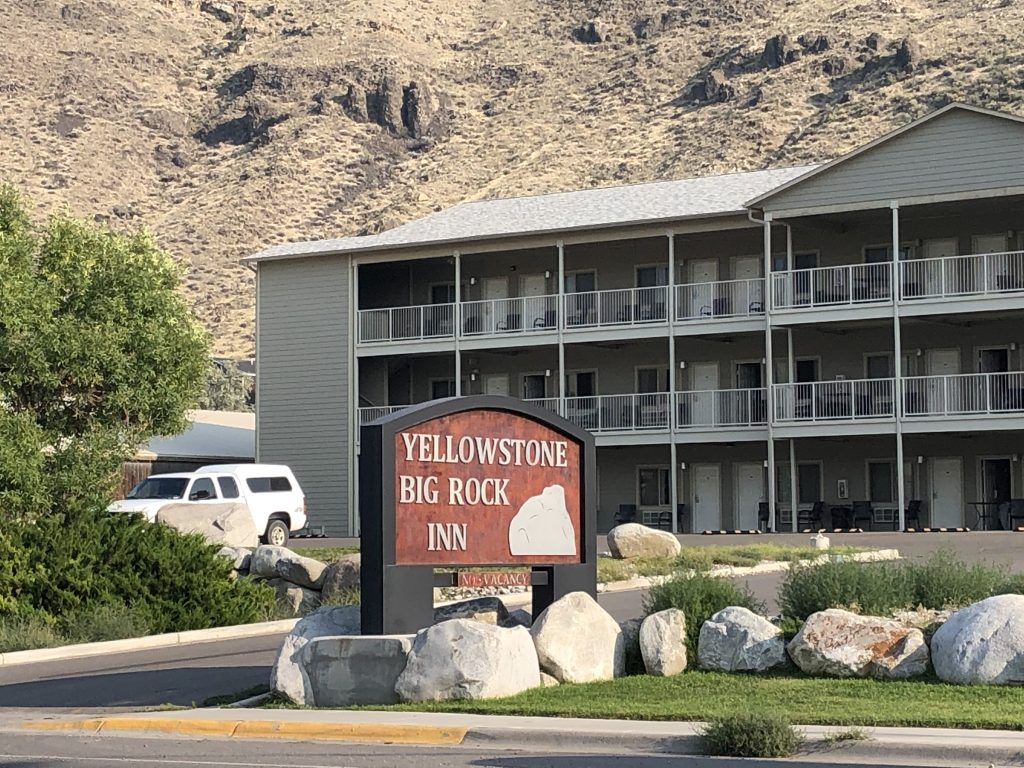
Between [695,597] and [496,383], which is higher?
[496,383]

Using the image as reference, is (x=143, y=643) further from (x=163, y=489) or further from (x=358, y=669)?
(x=163, y=489)

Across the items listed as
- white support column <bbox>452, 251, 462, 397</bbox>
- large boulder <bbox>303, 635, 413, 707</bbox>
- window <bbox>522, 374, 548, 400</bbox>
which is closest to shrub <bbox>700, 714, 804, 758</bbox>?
large boulder <bbox>303, 635, 413, 707</bbox>

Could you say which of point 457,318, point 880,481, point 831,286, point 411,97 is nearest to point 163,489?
point 457,318

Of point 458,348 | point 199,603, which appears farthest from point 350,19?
point 199,603

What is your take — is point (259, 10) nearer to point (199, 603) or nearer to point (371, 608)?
point (199, 603)

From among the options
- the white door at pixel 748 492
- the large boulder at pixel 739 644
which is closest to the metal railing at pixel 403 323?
the white door at pixel 748 492

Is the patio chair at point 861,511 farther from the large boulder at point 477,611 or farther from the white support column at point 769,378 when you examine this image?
the large boulder at point 477,611

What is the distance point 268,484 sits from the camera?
40.6 meters

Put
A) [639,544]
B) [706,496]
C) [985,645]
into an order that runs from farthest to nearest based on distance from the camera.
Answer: [706,496], [639,544], [985,645]

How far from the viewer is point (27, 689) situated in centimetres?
1875

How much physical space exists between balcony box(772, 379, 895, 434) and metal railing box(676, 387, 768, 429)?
1233mm

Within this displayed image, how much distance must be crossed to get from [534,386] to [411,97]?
65.9m

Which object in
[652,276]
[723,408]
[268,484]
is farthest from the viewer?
[652,276]

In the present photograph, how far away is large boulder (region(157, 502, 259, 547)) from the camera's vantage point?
110 ft
